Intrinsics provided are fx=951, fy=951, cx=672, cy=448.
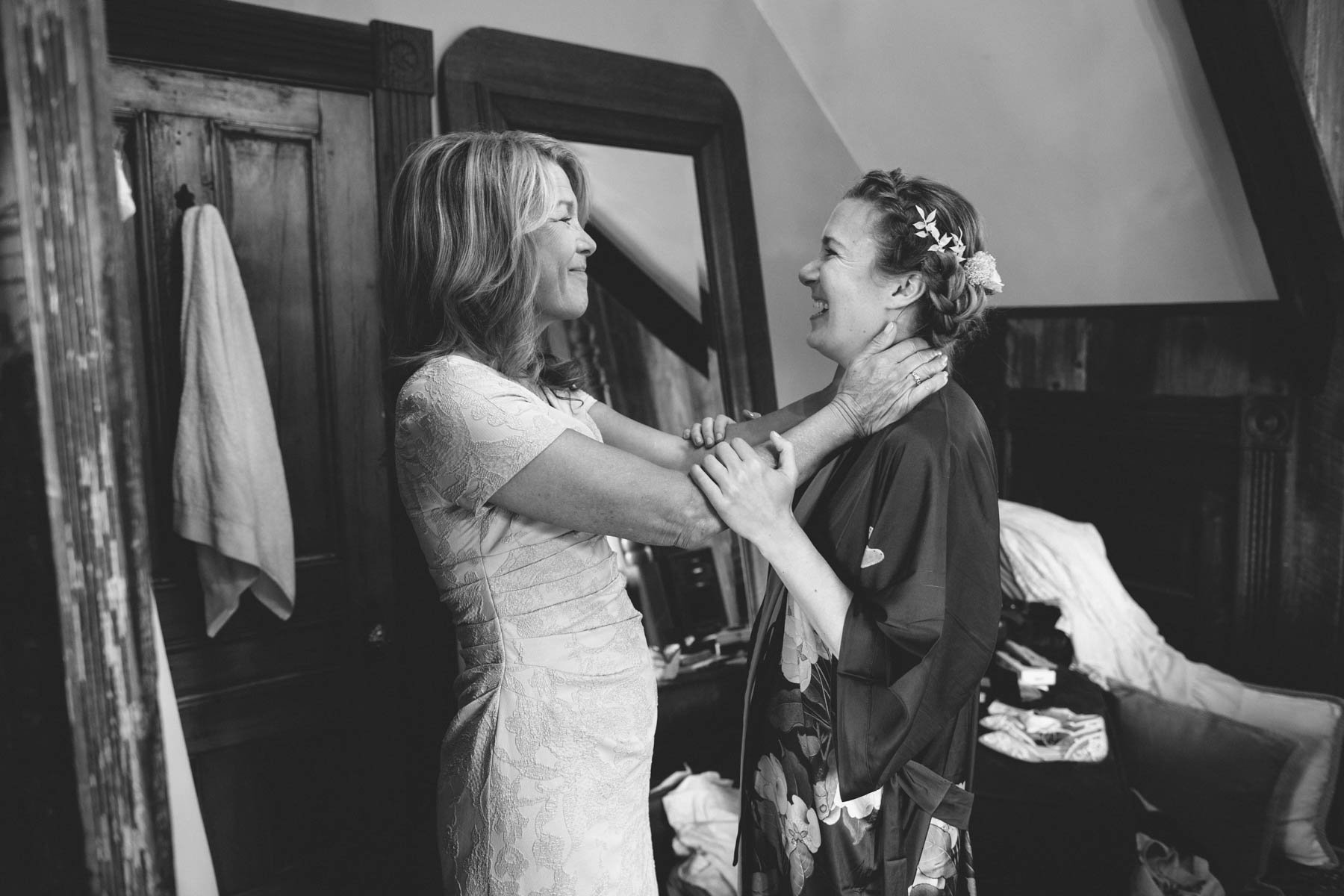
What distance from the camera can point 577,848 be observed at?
132 cm

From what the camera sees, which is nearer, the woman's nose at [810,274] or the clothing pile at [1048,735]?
the woman's nose at [810,274]

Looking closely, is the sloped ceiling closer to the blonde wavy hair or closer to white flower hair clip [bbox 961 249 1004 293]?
white flower hair clip [bbox 961 249 1004 293]

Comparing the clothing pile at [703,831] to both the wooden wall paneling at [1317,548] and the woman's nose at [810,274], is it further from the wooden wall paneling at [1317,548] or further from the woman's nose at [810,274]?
the wooden wall paneling at [1317,548]

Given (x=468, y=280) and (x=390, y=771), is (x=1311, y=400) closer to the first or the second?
(x=468, y=280)

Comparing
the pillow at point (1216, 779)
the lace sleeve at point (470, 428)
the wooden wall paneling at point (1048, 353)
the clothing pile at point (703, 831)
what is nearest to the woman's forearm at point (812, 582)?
the lace sleeve at point (470, 428)

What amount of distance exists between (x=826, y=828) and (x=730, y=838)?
0.94m

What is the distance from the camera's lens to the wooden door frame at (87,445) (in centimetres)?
56

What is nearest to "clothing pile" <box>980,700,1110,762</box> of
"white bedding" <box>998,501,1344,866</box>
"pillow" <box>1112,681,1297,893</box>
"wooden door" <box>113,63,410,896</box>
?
"pillow" <box>1112,681,1297,893</box>

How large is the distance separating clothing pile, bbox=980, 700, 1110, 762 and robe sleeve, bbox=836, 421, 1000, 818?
2.97 ft

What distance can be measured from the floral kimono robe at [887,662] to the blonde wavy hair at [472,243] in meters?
0.61

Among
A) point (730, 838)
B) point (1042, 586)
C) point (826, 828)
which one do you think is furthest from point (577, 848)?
point (1042, 586)

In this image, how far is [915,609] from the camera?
1474 millimetres

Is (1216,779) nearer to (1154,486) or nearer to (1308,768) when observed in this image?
(1308,768)

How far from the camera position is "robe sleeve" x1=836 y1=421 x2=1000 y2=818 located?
1494 millimetres
